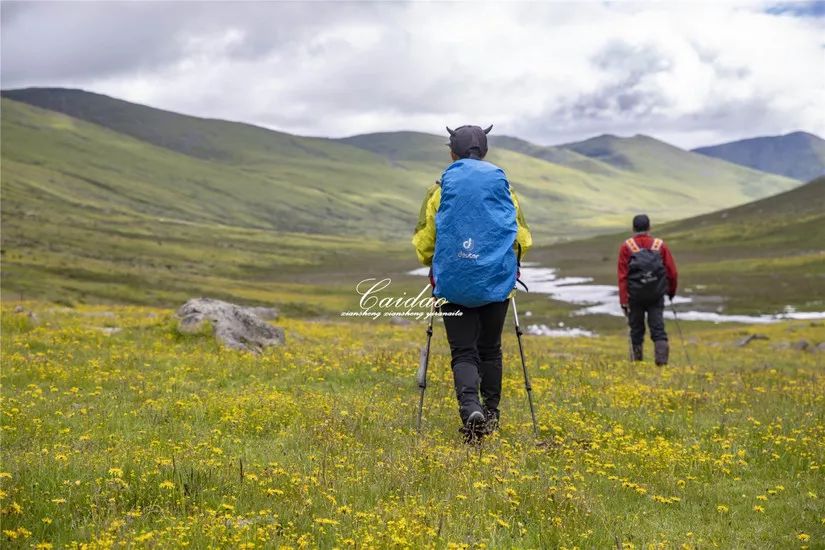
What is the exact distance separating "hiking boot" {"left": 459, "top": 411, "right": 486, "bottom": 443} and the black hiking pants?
11196 mm

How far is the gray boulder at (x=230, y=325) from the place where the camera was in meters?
18.8

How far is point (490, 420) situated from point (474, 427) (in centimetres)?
65

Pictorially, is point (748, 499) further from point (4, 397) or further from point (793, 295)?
point (793, 295)

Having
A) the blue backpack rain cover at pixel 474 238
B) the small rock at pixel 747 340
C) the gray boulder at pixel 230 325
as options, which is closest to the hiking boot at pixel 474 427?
the blue backpack rain cover at pixel 474 238

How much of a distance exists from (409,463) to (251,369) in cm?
753

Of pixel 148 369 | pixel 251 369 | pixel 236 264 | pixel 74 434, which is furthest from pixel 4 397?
pixel 236 264

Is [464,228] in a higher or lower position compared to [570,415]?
higher

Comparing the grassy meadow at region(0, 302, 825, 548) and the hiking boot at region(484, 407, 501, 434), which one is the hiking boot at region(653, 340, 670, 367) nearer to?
the grassy meadow at region(0, 302, 825, 548)

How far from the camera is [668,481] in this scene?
8.45 metres

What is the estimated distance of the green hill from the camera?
85.6 metres

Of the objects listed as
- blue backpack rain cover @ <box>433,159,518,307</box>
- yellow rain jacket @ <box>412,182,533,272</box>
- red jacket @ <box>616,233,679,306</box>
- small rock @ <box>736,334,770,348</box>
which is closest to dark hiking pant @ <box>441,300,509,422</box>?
blue backpack rain cover @ <box>433,159,518,307</box>

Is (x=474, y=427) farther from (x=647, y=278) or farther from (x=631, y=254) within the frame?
(x=631, y=254)

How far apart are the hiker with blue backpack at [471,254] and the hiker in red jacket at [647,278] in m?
10.2

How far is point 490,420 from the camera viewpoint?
10109 mm
